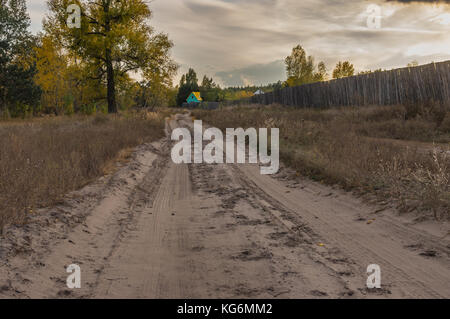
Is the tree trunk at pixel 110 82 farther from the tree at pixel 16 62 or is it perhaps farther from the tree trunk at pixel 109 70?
the tree at pixel 16 62

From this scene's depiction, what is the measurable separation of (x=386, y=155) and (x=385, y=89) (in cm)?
1172

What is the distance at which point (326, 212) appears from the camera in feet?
17.8

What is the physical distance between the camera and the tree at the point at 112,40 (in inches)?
901

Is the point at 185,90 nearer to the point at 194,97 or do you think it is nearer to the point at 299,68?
the point at 194,97

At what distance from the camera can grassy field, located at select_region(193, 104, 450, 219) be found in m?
5.12

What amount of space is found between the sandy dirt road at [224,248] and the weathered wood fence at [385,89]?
11142 millimetres

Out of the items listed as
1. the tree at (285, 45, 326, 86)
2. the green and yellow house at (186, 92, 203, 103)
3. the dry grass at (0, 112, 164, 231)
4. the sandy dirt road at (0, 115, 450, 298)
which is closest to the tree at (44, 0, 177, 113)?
the dry grass at (0, 112, 164, 231)

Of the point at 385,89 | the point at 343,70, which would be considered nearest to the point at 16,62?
the point at 385,89

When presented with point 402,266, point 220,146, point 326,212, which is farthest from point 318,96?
point 402,266

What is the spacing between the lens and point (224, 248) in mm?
4102

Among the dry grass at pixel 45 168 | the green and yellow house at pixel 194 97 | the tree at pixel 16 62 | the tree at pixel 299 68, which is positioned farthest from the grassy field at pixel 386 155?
the green and yellow house at pixel 194 97

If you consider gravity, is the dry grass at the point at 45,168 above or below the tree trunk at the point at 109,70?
below

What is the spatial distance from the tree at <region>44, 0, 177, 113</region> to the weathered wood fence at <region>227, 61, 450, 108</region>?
11.0 metres
